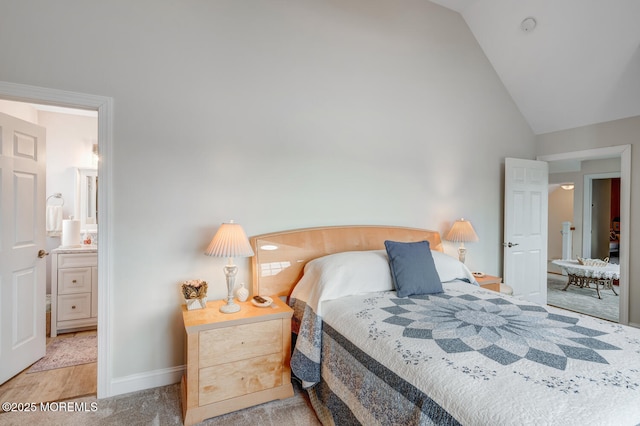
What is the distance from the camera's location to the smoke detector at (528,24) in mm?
3289

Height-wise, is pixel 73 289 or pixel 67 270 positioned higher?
pixel 67 270

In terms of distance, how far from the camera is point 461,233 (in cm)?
330

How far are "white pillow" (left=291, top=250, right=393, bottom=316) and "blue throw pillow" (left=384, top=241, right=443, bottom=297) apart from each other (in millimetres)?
87

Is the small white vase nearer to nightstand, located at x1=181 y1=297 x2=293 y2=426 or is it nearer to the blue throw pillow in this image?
nightstand, located at x1=181 y1=297 x2=293 y2=426

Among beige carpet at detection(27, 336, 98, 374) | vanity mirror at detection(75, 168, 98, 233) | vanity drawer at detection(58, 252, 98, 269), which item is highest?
vanity mirror at detection(75, 168, 98, 233)

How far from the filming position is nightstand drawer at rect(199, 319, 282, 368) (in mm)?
1952

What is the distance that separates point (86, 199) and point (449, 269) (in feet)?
13.8

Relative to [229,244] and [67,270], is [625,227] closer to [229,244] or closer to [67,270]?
[229,244]

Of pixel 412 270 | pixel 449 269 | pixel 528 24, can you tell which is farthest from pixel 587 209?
pixel 412 270

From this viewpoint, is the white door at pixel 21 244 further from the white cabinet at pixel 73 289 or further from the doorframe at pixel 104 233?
the doorframe at pixel 104 233

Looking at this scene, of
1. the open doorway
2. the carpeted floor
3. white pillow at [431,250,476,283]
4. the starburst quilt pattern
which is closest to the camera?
the starburst quilt pattern

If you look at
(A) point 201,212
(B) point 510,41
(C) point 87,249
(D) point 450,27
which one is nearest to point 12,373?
(C) point 87,249

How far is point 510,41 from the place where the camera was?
3557mm

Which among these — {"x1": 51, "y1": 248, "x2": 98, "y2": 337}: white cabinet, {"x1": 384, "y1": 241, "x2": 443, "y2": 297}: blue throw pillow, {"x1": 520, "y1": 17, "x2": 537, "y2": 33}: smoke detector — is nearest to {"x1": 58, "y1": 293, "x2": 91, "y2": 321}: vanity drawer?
{"x1": 51, "y1": 248, "x2": 98, "y2": 337}: white cabinet
